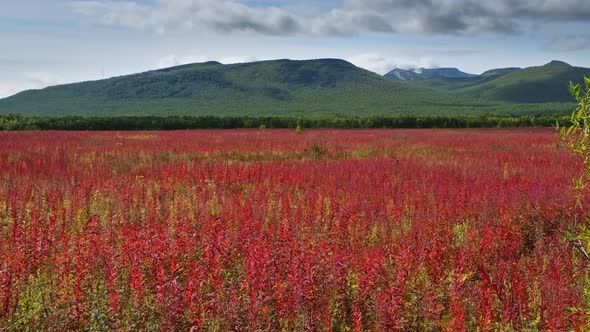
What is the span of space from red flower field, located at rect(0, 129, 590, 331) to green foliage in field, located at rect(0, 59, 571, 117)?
112 meters

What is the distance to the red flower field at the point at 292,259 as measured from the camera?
12.6 feet

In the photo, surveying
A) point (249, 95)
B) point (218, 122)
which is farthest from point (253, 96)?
point (218, 122)

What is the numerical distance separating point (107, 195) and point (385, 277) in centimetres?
649

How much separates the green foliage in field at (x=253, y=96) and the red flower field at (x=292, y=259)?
112 meters

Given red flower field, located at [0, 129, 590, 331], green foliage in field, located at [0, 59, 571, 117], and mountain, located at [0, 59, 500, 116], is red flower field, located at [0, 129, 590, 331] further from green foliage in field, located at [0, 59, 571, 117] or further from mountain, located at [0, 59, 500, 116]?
green foliage in field, located at [0, 59, 571, 117]

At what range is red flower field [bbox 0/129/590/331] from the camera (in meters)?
3.84

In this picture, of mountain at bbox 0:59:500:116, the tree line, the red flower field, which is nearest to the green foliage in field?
mountain at bbox 0:59:500:116

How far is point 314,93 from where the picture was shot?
165 meters

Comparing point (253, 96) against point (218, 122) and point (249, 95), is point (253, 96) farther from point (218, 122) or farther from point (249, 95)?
point (218, 122)

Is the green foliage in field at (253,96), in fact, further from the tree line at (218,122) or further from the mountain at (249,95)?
the tree line at (218,122)

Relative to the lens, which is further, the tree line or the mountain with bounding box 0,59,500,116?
the mountain with bounding box 0,59,500,116

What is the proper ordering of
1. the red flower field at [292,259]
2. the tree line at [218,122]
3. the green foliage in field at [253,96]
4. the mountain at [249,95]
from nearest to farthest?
the red flower field at [292,259] → the tree line at [218,122] → the green foliage in field at [253,96] → the mountain at [249,95]

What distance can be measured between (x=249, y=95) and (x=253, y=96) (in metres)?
2.00

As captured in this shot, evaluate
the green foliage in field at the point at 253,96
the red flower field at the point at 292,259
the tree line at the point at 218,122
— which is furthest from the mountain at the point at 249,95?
the red flower field at the point at 292,259
